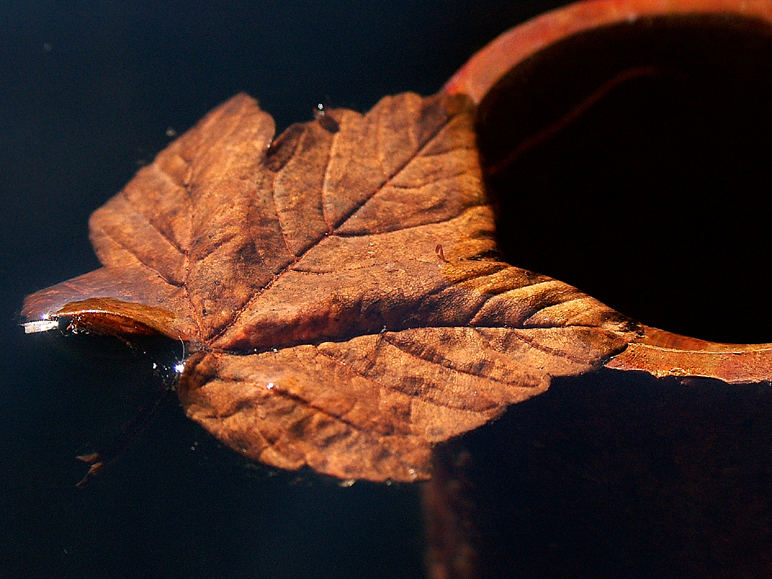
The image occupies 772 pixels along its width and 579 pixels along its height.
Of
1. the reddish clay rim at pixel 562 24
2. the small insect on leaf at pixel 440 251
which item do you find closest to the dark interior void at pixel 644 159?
the reddish clay rim at pixel 562 24

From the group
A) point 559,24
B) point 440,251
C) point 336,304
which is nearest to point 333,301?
point 336,304

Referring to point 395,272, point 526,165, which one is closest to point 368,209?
point 395,272

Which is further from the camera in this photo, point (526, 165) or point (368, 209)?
point (526, 165)

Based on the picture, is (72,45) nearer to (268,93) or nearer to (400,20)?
(268,93)

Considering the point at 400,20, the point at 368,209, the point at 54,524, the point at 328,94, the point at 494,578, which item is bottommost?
the point at 494,578

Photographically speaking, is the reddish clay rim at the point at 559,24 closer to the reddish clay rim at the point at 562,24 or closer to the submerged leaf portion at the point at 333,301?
the reddish clay rim at the point at 562,24

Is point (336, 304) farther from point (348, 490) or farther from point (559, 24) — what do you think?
point (559, 24)
